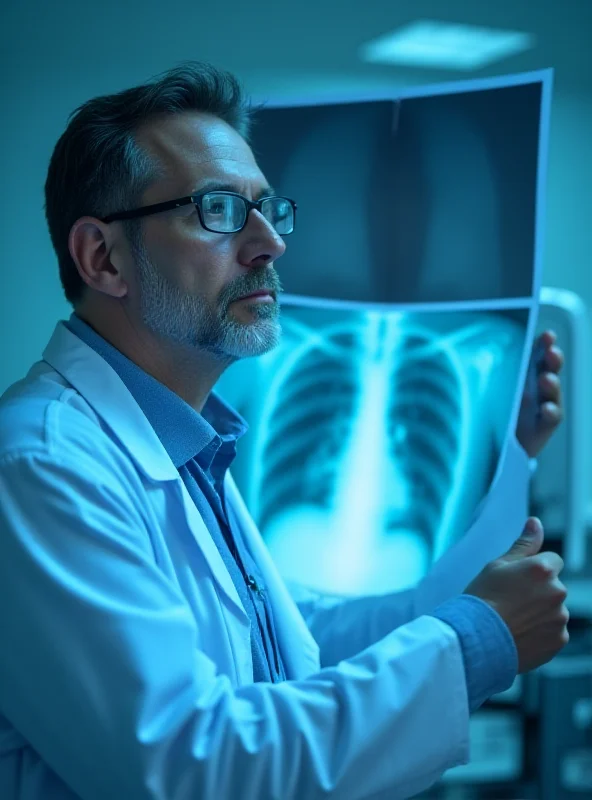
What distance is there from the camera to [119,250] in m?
0.90

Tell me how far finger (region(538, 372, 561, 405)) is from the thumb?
0.66ft

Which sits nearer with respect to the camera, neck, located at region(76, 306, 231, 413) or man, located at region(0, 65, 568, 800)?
man, located at region(0, 65, 568, 800)

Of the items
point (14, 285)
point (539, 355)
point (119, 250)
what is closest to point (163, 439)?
point (119, 250)

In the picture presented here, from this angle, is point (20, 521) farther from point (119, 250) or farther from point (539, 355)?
point (539, 355)

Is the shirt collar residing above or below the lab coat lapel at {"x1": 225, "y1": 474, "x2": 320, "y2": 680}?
Result: above

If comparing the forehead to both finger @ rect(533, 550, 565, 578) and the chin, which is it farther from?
finger @ rect(533, 550, 565, 578)

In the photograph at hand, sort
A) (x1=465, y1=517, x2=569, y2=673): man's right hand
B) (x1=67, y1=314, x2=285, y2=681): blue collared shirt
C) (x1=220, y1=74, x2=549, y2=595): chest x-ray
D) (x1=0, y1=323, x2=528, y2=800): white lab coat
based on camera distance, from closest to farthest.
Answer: (x1=0, y1=323, x2=528, y2=800): white lab coat
(x1=465, y1=517, x2=569, y2=673): man's right hand
(x1=67, y1=314, x2=285, y2=681): blue collared shirt
(x1=220, y1=74, x2=549, y2=595): chest x-ray

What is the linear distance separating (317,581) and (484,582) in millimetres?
327

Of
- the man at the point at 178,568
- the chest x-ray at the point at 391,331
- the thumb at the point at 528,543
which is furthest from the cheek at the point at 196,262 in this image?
the thumb at the point at 528,543

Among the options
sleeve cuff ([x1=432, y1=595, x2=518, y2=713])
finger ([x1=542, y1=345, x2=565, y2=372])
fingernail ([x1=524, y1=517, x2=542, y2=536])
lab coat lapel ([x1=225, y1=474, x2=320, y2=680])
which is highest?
finger ([x1=542, y1=345, x2=565, y2=372])

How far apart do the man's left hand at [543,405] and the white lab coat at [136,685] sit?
1.26 feet

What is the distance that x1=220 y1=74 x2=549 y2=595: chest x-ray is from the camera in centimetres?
99

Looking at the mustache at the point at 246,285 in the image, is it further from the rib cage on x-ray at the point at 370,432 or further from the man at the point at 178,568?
the rib cage on x-ray at the point at 370,432

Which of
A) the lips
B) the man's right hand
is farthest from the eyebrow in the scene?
the man's right hand
